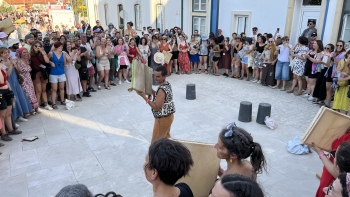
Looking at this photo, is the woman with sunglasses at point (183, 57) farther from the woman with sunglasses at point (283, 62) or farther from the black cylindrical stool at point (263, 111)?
the black cylindrical stool at point (263, 111)

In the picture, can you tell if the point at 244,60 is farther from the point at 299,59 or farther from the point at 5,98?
the point at 5,98

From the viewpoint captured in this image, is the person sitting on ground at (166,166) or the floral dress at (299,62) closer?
the person sitting on ground at (166,166)

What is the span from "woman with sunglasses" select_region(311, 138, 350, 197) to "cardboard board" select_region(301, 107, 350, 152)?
0.06 m

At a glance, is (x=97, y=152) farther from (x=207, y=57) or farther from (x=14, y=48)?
(x=207, y=57)

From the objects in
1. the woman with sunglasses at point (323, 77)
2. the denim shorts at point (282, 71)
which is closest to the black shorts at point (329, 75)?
the woman with sunglasses at point (323, 77)

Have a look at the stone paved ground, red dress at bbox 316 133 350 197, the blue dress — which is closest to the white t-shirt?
the stone paved ground

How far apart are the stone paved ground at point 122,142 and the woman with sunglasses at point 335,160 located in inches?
50.0

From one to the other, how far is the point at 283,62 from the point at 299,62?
0.64 m

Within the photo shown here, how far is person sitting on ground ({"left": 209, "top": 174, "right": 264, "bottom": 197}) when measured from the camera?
1479mm

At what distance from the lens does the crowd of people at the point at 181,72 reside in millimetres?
2031

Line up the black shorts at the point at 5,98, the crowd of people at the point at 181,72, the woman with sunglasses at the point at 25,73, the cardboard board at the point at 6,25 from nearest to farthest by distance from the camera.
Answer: the crowd of people at the point at 181,72 < the black shorts at the point at 5,98 < the woman with sunglasses at the point at 25,73 < the cardboard board at the point at 6,25

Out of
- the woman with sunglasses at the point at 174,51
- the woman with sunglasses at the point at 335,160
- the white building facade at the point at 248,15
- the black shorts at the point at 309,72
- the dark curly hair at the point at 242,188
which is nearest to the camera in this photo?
the dark curly hair at the point at 242,188

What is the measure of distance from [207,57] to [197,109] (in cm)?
492

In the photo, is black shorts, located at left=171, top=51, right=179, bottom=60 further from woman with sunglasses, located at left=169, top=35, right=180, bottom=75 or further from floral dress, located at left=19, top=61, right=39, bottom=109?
floral dress, located at left=19, top=61, right=39, bottom=109
